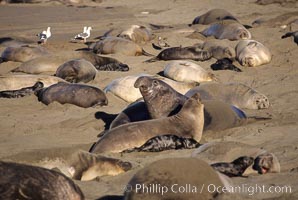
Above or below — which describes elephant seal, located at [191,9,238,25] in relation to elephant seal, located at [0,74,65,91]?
below

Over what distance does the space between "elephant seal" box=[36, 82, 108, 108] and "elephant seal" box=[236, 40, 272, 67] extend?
3143mm

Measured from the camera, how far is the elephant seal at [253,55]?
1052 centimetres

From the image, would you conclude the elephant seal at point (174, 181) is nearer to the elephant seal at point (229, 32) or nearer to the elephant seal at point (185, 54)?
the elephant seal at point (185, 54)

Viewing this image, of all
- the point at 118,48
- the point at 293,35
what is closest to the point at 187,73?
the point at 118,48

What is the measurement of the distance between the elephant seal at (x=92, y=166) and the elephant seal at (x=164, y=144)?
60 cm

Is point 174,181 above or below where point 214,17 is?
above

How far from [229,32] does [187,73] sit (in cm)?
405

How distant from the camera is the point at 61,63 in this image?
10.5 meters

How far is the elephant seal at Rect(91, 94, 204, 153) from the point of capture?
5922 millimetres

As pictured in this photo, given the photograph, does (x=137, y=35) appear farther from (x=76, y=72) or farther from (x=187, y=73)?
(x=187, y=73)

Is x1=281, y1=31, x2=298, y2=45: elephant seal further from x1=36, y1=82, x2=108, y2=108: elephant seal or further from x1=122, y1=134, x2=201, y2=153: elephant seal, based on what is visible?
x1=122, y1=134, x2=201, y2=153: elephant seal

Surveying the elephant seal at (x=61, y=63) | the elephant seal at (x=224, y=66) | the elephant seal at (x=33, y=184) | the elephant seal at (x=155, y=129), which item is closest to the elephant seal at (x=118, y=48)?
the elephant seal at (x=61, y=63)

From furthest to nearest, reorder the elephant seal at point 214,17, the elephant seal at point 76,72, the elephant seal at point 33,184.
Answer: the elephant seal at point 214,17 < the elephant seal at point 76,72 < the elephant seal at point 33,184

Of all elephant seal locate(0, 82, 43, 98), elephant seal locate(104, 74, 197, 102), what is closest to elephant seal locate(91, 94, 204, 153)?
elephant seal locate(104, 74, 197, 102)
